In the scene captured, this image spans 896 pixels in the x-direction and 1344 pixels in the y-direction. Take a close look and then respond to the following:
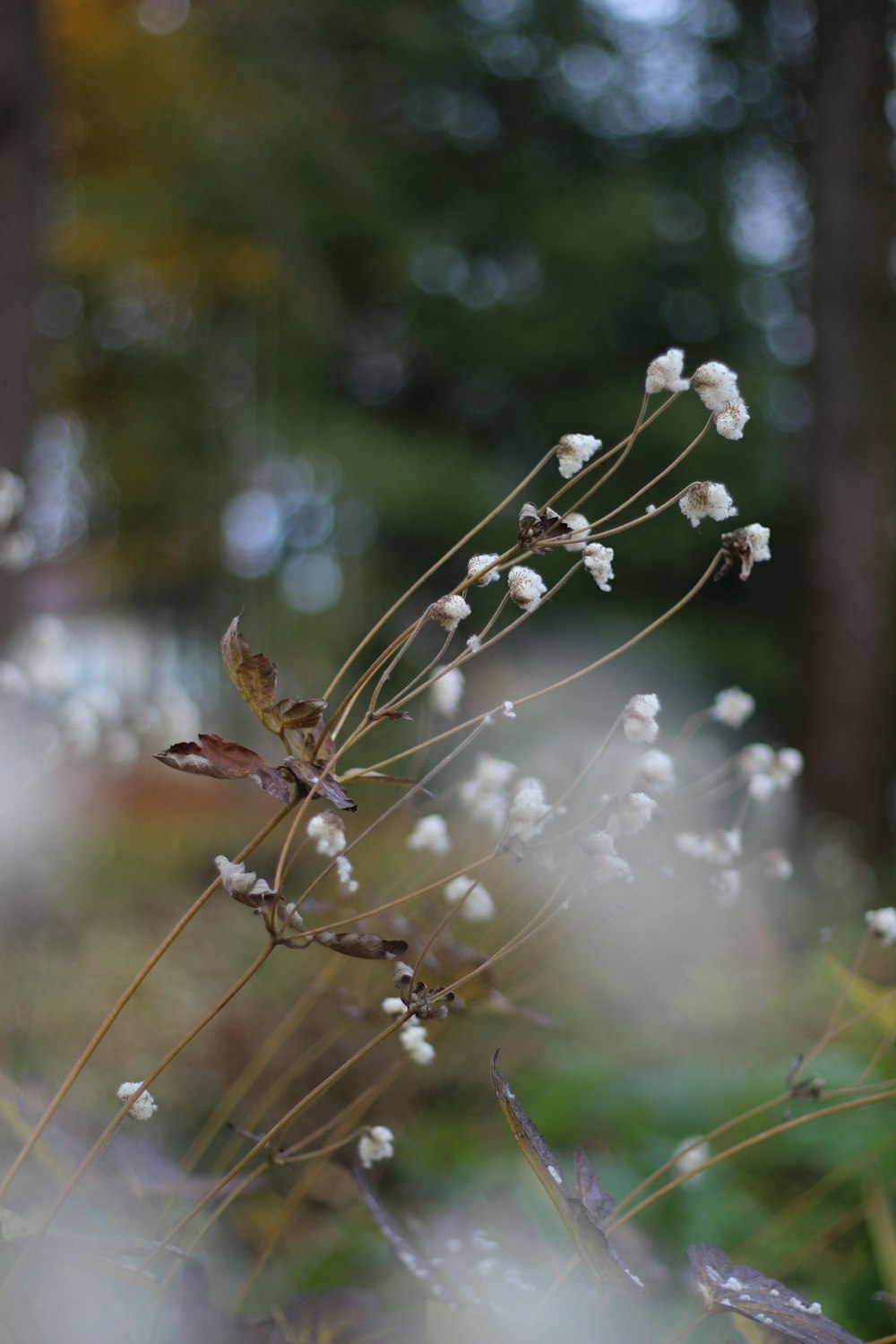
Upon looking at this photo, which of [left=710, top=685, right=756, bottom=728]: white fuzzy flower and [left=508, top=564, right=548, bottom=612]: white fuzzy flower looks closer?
[left=508, top=564, right=548, bottom=612]: white fuzzy flower

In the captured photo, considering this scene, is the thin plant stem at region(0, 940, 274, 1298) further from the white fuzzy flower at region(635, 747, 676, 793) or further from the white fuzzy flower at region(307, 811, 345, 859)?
the white fuzzy flower at region(635, 747, 676, 793)

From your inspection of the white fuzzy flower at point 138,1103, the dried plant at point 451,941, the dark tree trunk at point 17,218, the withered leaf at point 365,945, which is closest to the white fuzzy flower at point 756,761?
the dried plant at point 451,941

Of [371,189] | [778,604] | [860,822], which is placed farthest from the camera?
[778,604]

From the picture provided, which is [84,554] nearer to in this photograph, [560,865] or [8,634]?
[8,634]

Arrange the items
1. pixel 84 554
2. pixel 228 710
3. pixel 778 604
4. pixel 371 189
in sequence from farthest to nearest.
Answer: pixel 84 554 < pixel 778 604 < pixel 371 189 < pixel 228 710

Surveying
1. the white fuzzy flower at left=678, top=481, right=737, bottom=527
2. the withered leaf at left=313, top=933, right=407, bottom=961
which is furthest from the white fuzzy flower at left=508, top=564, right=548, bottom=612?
the withered leaf at left=313, top=933, right=407, bottom=961

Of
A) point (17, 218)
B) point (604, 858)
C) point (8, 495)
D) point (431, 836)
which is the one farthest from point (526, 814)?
point (17, 218)

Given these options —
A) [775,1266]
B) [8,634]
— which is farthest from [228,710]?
[775,1266]
